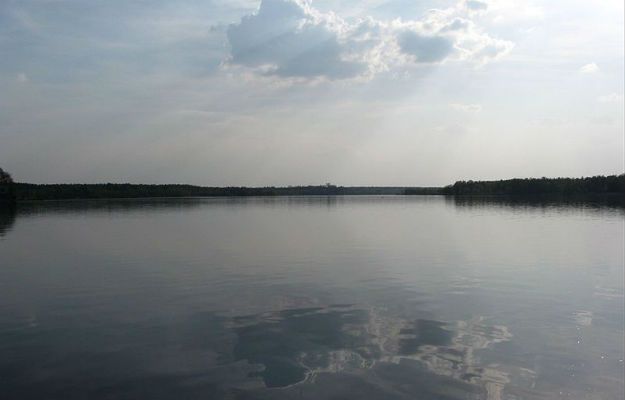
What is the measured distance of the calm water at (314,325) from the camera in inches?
364

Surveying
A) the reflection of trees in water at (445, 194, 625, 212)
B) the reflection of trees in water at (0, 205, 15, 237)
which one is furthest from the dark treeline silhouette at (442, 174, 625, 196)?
the reflection of trees in water at (0, 205, 15, 237)

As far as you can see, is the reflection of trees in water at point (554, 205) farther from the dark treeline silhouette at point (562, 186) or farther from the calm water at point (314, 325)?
the calm water at point (314, 325)

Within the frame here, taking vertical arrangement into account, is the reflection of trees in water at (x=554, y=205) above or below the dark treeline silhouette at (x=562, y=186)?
below

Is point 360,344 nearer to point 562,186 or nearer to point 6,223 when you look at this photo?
point 6,223

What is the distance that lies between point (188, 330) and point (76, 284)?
8.70 metres

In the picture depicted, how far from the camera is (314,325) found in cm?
1309

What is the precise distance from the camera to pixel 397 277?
66.0 feet

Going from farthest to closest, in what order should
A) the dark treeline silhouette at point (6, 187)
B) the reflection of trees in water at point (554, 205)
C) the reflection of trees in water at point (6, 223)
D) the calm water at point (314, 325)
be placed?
the dark treeline silhouette at point (6, 187), the reflection of trees in water at point (554, 205), the reflection of trees in water at point (6, 223), the calm water at point (314, 325)

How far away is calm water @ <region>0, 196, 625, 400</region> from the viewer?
925 centimetres

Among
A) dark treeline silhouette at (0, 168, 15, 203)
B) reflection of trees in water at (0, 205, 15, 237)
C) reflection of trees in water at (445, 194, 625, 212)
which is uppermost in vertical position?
dark treeline silhouette at (0, 168, 15, 203)

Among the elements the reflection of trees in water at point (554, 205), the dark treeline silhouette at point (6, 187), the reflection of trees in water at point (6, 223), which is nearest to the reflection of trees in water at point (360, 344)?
the reflection of trees in water at point (6, 223)

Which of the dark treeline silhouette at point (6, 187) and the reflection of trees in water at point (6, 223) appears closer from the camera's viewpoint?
the reflection of trees in water at point (6, 223)

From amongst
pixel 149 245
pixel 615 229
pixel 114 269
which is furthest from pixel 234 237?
pixel 615 229

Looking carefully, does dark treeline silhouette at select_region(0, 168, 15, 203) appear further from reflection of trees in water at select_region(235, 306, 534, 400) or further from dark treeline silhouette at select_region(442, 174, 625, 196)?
dark treeline silhouette at select_region(442, 174, 625, 196)
